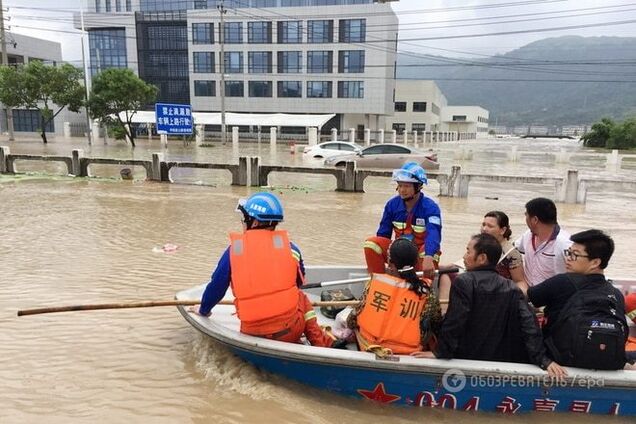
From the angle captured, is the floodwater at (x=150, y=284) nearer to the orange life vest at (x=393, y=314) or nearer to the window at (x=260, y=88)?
the orange life vest at (x=393, y=314)

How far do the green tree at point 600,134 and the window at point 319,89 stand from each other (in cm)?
2713

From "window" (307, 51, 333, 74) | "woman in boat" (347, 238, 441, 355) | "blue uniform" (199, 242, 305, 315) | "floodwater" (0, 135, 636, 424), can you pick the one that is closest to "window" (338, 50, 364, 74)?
"window" (307, 51, 333, 74)

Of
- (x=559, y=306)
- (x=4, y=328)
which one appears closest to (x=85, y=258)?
(x=4, y=328)

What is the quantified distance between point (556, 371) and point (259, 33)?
58.3m

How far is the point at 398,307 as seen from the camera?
3.19m

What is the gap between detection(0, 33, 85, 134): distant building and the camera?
50375 millimetres

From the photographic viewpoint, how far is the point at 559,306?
10.4 ft

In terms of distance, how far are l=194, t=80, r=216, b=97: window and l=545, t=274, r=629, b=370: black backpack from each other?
190 feet

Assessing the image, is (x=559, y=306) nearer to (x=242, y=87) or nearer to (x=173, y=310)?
(x=173, y=310)

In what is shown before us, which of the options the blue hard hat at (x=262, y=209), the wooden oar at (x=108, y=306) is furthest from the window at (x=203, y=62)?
the blue hard hat at (x=262, y=209)

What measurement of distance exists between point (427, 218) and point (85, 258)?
4.92 metres

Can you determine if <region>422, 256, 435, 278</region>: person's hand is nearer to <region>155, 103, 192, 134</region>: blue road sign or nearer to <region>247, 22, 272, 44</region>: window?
<region>155, 103, 192, 134</region>: blue road sign

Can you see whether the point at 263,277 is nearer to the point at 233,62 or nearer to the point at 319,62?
the point at 319,62

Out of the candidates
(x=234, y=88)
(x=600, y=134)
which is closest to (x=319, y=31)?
(x=234, y=88)
